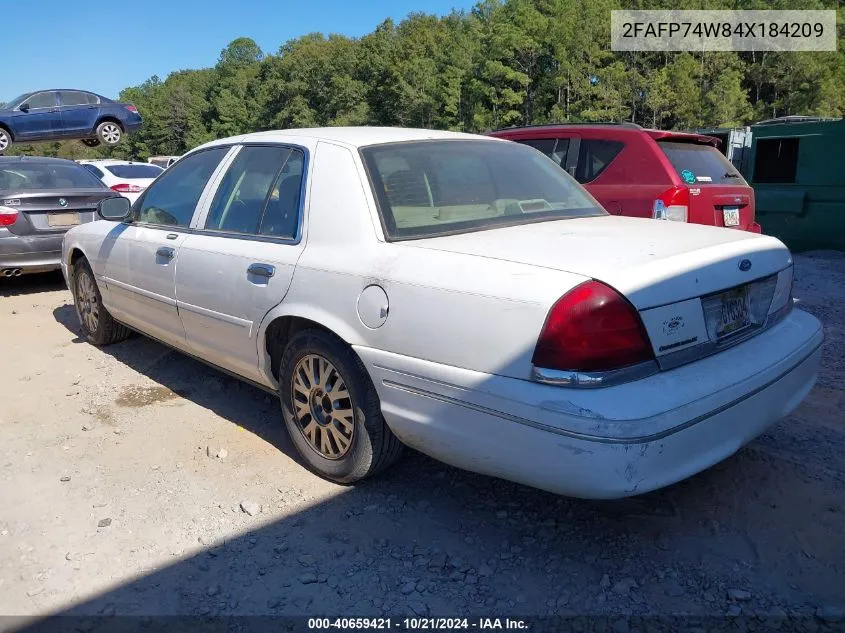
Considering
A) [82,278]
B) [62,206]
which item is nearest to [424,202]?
[82,278]

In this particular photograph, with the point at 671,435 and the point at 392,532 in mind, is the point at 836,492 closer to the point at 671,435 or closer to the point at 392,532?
the point at 671,435

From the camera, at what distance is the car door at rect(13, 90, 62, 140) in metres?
15.4

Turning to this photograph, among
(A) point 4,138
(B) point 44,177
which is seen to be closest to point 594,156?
(B) point 44,177

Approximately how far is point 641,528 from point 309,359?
166 centimetres

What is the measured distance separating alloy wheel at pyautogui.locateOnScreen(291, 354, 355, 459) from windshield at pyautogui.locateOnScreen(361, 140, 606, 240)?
0.74 metres

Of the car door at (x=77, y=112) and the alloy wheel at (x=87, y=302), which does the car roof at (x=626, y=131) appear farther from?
the car door at (x=77, y=112)

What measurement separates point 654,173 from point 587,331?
4619mm

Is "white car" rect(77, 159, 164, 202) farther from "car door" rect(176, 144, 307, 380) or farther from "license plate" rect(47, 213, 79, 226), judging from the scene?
"car door" rect(176, 144, 307, 380)

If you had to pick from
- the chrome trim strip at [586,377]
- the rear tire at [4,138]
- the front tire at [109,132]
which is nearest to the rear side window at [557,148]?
the chrome trim strip at [586,377]

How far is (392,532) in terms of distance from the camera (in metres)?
2.92

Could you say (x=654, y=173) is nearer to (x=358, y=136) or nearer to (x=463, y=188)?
(x=463, y=188)

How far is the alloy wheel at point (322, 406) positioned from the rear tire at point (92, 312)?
2.80m

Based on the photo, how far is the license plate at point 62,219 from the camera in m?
7.86

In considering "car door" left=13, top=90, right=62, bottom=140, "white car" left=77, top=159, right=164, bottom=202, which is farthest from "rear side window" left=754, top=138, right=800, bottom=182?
"car door" left=13, top=90, right=62, bottom=140
